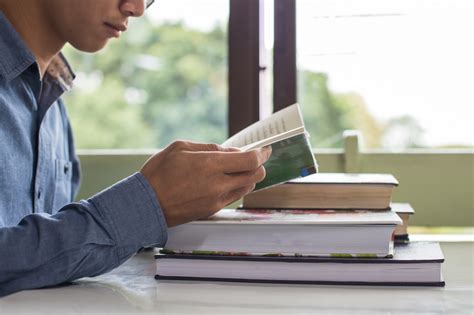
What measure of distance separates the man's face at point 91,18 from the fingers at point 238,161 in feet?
1.24

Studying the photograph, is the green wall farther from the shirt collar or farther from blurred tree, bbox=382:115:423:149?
blurred tree, bbox=382:115:423:149

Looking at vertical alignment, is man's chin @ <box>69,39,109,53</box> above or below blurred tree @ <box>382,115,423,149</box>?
above

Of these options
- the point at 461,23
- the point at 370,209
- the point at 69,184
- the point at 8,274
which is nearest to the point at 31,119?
the point at 69,184

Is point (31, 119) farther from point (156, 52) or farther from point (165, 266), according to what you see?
point (156, 52)

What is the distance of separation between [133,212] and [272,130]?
0.22 m

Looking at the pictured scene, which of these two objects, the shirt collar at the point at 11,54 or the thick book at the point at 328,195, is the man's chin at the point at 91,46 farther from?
the thick book at the point at 328,195

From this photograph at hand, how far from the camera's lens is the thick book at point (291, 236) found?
0.76 m

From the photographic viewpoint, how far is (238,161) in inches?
30.2

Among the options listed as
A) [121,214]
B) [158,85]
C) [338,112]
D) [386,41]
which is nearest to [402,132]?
[338,112]

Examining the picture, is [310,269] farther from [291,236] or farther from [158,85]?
[158,85]

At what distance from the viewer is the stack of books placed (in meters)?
0.76

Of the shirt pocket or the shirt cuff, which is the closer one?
the shirt cuff

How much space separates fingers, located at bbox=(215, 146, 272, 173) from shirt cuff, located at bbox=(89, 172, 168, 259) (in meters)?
0.08

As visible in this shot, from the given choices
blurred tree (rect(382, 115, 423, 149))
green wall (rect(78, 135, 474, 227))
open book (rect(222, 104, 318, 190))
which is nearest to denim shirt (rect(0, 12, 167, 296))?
open book (rect(222, 104, 318, 190))
